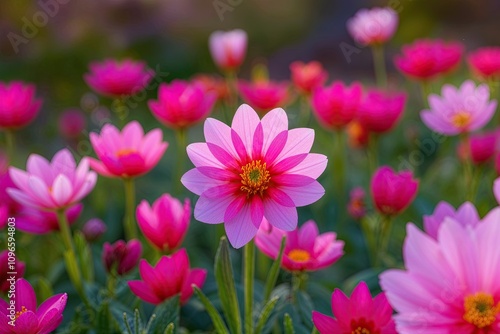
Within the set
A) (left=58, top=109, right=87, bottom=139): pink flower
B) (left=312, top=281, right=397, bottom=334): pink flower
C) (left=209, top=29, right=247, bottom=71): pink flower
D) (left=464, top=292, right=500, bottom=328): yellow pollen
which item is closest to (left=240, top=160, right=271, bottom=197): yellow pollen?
(left=312, top=281, right=397, bottom=334): pink flower

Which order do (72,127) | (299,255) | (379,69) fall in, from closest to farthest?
(299,255), (72,127), (379,69)

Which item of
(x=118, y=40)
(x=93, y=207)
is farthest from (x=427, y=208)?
(x=118, y=40)

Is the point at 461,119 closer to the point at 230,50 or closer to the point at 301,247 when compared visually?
the point at 301,247

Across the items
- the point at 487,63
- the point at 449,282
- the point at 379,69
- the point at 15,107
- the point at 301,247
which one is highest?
the point at 15,107

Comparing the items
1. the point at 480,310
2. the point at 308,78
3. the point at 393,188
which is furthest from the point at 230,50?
the point at 480,310

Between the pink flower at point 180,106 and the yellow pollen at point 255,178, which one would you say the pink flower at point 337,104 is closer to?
the pink flower at point 180,106

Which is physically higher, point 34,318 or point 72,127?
point 34,318

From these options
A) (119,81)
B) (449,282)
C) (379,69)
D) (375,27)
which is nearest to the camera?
(449,282)
